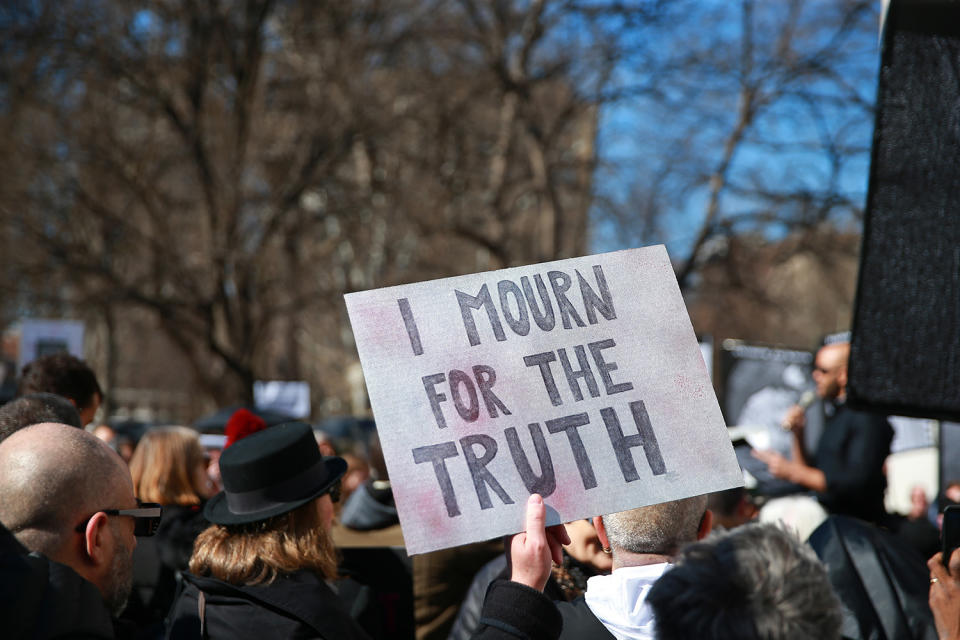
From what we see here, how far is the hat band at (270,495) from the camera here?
A: 9.12ft

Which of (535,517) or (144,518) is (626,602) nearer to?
(535,517)

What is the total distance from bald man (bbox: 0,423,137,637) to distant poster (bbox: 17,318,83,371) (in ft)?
30.5

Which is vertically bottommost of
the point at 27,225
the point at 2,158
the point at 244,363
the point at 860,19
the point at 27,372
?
the point at 244,363

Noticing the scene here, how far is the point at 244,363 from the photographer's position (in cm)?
1119

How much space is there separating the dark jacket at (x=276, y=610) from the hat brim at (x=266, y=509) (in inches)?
6.4

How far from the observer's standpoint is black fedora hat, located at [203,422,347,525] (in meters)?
2.77

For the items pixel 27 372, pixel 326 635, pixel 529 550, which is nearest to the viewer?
pixel 529 550

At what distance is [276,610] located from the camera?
8.74 ft

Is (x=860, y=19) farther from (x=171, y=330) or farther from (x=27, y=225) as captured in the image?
(x=27, y=225)

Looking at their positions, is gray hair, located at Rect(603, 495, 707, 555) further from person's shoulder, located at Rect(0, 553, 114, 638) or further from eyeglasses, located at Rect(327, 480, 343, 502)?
person's shoulder, located at Rect(0, 553, 114, 638)

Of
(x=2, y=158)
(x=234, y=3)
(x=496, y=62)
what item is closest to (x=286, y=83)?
(x=234, y=3)

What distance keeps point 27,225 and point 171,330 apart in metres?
1.89

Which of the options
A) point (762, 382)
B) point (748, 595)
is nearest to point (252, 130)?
point (762, 382)

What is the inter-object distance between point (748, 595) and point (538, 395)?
64cm
